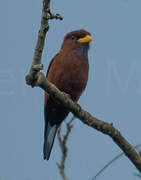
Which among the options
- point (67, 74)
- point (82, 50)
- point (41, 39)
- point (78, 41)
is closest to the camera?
point (41, 39)

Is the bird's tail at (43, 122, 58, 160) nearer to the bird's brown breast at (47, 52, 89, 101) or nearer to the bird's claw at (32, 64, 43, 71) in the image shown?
the bird's brown breast at (47, 52, 89, 101)

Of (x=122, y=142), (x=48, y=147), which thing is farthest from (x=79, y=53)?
(x=122, y=142)

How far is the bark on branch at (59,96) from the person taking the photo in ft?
Answer: 8.07

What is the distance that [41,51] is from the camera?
8.35ft

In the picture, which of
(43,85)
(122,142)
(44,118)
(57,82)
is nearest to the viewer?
(43,85)

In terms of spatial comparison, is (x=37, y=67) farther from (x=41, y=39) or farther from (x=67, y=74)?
(x=67, y=74)

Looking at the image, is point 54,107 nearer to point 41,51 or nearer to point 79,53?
point 79,53

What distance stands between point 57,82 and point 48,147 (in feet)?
2.44

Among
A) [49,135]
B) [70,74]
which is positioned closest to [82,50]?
[70,74]

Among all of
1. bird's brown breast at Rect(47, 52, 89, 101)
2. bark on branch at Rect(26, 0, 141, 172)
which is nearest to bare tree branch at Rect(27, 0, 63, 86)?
bark on branch at Rect(26, 0, 141, 172)

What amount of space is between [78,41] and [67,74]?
1.73 ft

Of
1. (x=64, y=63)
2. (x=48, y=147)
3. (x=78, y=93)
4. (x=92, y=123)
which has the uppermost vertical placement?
(x=64, y=63)

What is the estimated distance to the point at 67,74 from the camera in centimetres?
388

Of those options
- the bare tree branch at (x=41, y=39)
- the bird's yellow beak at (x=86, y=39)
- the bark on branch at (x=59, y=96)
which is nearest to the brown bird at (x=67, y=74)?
the bird's yellow beak at (x=86, y=39)
